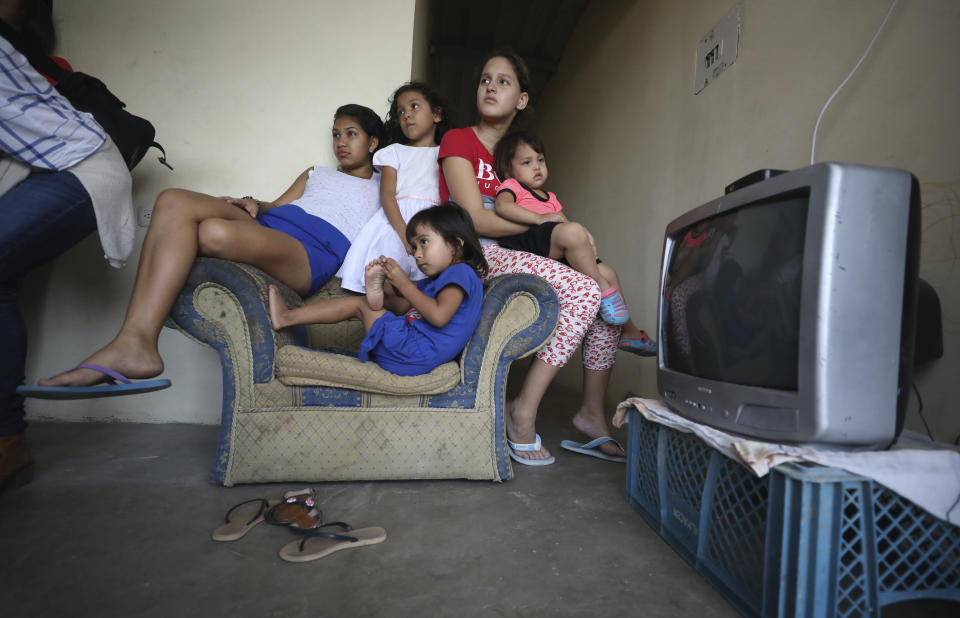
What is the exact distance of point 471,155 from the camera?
6.81 feet

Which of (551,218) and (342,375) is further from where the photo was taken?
(551,218)

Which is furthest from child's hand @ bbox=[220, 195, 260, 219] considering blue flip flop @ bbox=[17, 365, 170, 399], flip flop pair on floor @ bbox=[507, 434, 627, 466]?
flip flop pair on floor @ bbox=[507, 434, 627, 466]

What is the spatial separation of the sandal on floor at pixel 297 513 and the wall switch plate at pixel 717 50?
251 centimetres

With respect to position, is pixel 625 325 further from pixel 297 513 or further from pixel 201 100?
pixel 201 100

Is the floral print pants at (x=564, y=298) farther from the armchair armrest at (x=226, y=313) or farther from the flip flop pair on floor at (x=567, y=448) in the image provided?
the armchair armrest at (x=226, y=313)

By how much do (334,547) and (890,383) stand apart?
1203 mm

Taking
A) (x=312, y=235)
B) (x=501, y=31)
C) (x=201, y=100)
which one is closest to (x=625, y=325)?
(x=312, y=235)

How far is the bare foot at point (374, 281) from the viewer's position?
5.62ft

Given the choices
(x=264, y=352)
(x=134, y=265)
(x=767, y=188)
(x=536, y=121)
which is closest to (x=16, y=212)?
(x=264, y=352)

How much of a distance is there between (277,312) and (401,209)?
0.81 m

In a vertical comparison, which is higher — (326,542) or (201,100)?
(201,100)

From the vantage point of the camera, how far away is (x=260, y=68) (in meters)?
2.40

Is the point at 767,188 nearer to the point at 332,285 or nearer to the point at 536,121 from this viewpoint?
the point at 332,285

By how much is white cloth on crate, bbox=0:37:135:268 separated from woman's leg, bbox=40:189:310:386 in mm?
170
